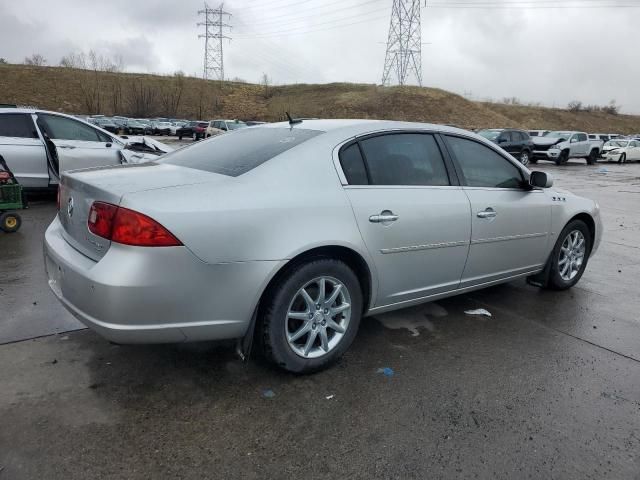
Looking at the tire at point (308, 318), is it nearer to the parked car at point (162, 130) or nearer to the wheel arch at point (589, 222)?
the wheel arch at point (589, 222)

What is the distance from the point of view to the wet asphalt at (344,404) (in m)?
2.38

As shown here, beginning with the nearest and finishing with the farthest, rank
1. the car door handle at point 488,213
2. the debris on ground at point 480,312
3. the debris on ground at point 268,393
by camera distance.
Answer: the debris on ground at point 268,393 < the car door handle at point 488,213 < the debris on ground at point 480,312

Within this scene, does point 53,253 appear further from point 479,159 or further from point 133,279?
point 479,159

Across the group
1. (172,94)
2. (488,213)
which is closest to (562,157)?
(488,213)

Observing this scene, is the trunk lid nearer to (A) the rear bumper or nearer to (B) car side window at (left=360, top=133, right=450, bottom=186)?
(A) the rear bumper

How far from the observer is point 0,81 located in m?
65.3

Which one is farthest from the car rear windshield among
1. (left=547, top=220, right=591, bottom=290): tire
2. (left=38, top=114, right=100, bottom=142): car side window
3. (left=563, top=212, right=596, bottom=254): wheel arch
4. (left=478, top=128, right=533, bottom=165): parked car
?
(left=478, top=128, right=533, bottom=165): parked car

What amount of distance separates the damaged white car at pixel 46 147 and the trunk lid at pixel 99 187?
5.04 m

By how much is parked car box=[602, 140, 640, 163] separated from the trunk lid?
111ft

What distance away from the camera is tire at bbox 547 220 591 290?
4.85 metres

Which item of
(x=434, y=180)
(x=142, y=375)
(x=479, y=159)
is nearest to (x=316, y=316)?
(x=142, y=375)

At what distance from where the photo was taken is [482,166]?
4.21 m

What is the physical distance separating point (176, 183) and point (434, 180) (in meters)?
1.88

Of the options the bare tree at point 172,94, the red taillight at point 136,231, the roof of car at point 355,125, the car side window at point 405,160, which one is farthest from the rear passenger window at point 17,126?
the bare tree at point 172,94
